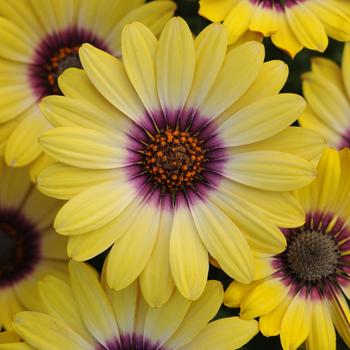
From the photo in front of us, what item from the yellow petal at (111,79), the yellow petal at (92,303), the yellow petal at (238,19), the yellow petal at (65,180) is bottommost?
the yellow petal at (92,303)

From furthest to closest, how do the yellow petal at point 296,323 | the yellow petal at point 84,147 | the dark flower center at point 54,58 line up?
1. the dark flower center at point 54,58
2. the yellow petal at point 296,323
3. the yellow petal at point 84,147

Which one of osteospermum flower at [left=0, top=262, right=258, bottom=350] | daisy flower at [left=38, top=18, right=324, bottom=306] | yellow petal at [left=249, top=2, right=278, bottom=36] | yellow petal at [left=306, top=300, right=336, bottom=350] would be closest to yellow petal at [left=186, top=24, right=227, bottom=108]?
daisy flower at [left=38, top=18, right=324, bottom=306]

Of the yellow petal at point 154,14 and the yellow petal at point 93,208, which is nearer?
the yellow petal at point 93,208

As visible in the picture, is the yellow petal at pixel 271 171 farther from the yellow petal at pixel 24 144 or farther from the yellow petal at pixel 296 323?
the yellow petal at pixel 24 144

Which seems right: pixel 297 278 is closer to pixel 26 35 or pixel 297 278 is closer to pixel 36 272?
pixel 36 272

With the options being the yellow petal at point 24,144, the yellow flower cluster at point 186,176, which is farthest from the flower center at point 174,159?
the yellow petal at point 24,144

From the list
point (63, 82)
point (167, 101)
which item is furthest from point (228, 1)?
point (63, 82)

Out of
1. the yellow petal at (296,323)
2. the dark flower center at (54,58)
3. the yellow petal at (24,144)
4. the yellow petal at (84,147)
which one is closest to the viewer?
the yellow petal at (84,147)
